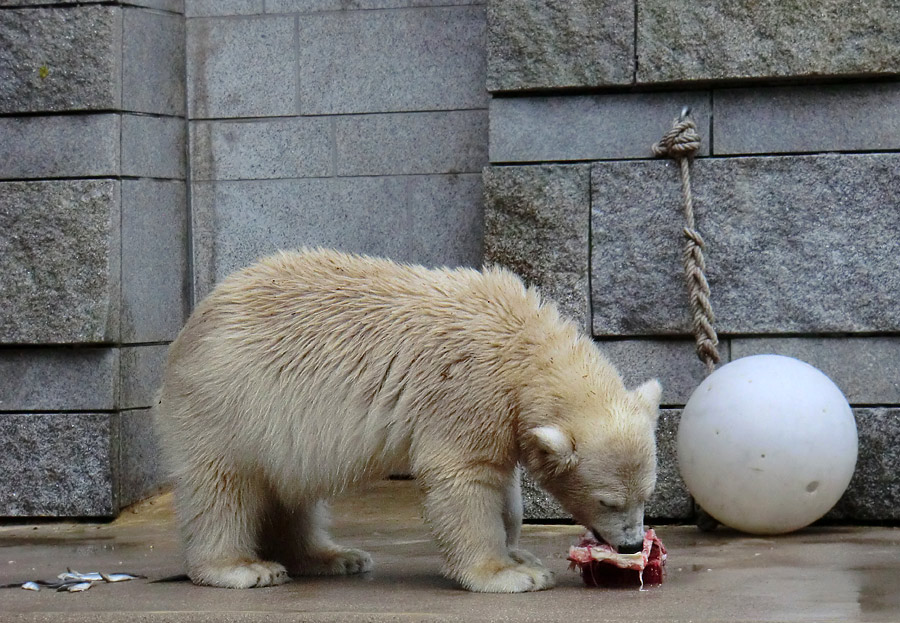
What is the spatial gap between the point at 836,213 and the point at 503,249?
5.27ft

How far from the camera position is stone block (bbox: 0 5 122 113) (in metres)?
6.52

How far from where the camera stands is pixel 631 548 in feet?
14.0

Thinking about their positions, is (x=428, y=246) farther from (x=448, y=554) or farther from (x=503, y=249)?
(x=448, y=554)

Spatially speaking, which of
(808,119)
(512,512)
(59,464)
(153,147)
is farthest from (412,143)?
(512,512)

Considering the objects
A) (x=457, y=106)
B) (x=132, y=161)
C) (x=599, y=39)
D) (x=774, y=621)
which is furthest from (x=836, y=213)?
(x=132, y=161)

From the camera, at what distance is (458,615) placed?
3871 mm

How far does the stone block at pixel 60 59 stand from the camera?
6.52m

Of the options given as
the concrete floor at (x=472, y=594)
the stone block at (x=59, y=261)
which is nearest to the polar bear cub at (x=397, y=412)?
the concrete floor at (x=472, y=594)

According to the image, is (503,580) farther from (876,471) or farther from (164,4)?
(164,4)

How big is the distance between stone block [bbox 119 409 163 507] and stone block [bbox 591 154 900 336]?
257 centimetres

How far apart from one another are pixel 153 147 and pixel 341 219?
3.70 feet

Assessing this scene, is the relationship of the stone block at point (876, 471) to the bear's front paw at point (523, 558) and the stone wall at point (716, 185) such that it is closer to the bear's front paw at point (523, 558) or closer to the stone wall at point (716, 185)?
the stone wall at point (716, 185)

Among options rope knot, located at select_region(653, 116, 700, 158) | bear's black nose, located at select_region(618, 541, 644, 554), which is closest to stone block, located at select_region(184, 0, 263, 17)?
rope knot, located at select_region(653, 116, 700, 158)

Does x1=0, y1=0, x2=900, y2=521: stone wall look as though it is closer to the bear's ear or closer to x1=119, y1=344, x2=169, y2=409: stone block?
x1=119, y1=344, x2=169, y2=409: stone block
